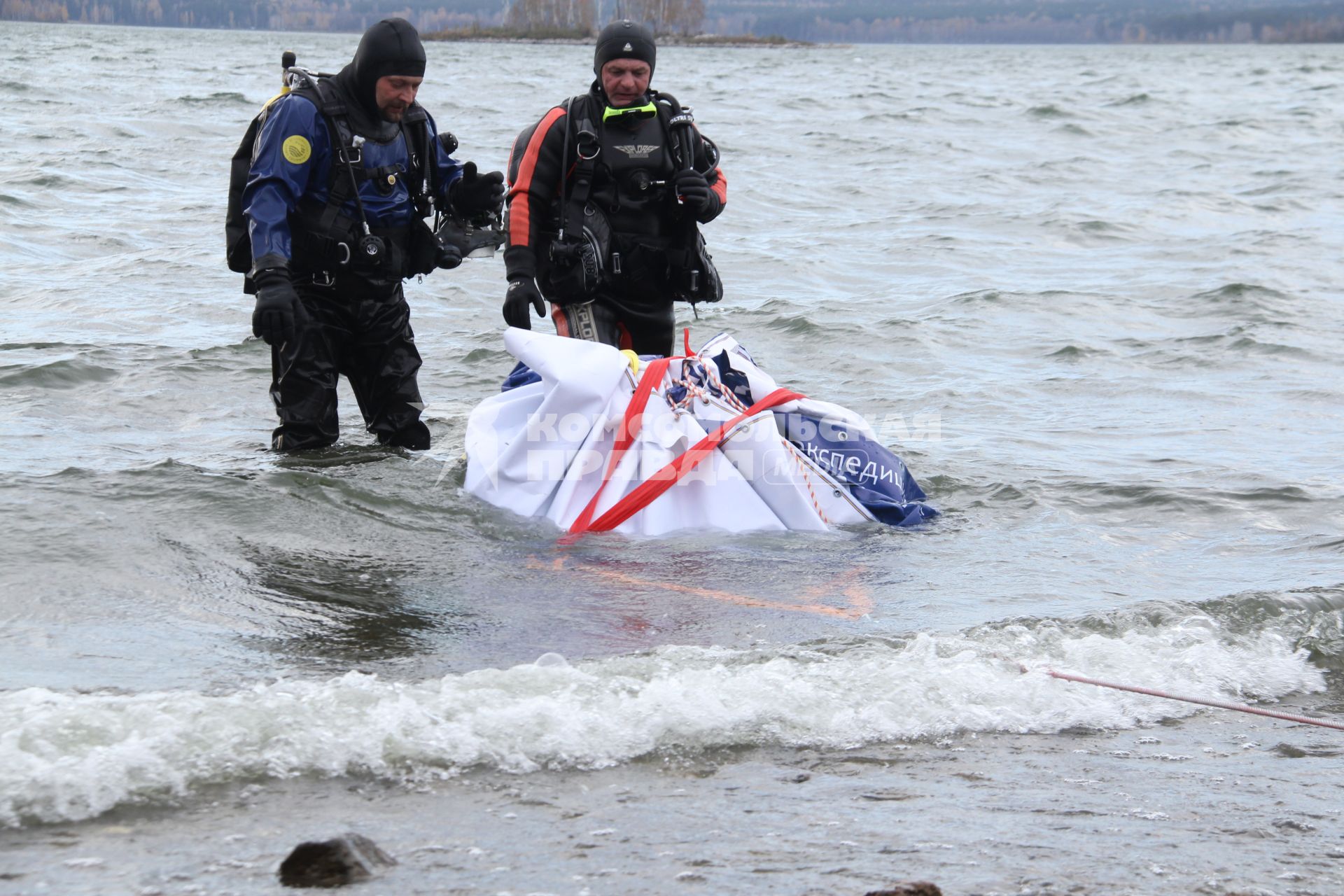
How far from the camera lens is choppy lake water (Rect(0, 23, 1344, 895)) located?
259cm

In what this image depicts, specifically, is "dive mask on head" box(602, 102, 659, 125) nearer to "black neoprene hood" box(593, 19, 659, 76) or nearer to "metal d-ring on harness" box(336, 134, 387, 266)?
"black neoprene hood" box(593, 19, 659, 76)

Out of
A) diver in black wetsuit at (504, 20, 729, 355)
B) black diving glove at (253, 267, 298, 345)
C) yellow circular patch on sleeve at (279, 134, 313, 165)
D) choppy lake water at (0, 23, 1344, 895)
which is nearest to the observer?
choppy lake water at (0, 23, 1344, 895)

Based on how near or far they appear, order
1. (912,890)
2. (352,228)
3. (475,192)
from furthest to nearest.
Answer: (475,192) → (352,228) → (912,890)

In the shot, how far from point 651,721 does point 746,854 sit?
0.62 metres

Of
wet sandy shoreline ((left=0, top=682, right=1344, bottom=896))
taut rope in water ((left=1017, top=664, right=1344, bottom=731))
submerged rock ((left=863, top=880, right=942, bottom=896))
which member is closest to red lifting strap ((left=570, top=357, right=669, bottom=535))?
taut rope in water ((left=1017, top=664, right=1344, bottom=731))

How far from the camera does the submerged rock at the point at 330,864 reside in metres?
2.32

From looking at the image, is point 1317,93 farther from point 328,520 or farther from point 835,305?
point 328,520

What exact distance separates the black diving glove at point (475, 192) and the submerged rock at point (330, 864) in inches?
121

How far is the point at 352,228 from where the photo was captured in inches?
190

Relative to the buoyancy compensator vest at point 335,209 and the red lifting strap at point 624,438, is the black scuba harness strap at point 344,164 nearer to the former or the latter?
the buoyancy compensator vest at point 335,209

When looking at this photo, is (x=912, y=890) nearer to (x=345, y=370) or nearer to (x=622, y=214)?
(x=622, y=214)

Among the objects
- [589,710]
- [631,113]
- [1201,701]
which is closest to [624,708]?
[589,710]

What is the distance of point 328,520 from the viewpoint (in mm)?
4836

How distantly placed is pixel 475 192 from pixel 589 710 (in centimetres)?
247
